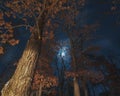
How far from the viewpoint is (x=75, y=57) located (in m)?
23.1

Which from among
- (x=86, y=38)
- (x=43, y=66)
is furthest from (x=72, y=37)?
(x=43, y=66)

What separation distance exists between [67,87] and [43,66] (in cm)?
1690

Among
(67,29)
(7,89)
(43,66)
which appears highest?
(67,29)

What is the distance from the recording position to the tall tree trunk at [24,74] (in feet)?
24.1

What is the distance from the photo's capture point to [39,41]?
354 inches

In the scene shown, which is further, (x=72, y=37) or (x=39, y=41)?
(x=72, y=37)

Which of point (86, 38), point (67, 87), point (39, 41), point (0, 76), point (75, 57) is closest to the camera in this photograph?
point (39, 41)

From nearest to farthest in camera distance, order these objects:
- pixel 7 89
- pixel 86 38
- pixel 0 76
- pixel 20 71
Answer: pixel 7 89, pixel 20 71, pixel 86 38, pixel 0 76

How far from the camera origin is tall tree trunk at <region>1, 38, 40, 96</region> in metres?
7.35

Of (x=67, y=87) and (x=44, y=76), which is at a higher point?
(x=67, y=87)

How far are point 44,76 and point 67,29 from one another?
20.6 ft

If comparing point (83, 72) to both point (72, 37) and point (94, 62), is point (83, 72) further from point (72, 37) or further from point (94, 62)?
point (94, 62)

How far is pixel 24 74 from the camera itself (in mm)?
7848

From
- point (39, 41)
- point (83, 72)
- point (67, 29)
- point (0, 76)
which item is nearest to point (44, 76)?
point (83, 72)
